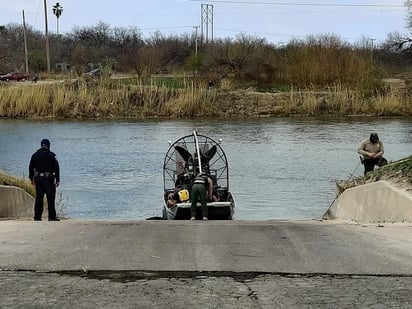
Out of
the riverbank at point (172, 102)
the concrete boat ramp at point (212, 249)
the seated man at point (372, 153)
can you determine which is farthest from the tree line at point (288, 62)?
the concrete boat ramp at point (212, 249)

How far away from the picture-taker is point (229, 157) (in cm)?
3053

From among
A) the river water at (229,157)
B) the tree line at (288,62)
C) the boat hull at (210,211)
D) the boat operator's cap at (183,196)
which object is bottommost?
the river water at (229,157)

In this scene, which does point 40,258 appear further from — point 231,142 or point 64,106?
point 64,106

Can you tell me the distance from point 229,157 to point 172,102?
24.0m

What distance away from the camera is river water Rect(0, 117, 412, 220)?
64.7 ft

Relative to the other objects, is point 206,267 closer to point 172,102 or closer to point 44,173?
point 44,173

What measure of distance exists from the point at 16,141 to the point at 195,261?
33.0 metres

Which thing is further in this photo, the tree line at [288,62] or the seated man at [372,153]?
the tree line at [288,62]

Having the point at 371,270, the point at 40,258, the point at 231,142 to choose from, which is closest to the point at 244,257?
the point at 371,270

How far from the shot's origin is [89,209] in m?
18.9

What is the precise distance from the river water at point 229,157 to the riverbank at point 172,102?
235 centimetres

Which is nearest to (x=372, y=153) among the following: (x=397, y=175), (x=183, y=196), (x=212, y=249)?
(x=397, y=175)

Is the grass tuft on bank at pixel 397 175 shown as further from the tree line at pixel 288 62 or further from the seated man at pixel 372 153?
the tree line at pixel 288 62

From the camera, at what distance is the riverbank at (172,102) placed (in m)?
53.1
